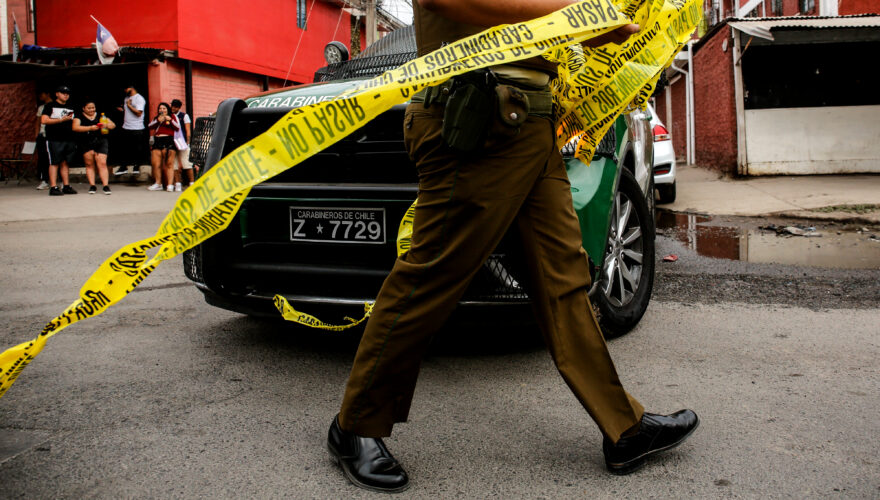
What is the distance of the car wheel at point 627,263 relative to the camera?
3465 mm

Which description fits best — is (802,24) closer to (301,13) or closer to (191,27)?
(191,27)

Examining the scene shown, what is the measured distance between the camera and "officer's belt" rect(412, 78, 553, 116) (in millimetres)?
2012

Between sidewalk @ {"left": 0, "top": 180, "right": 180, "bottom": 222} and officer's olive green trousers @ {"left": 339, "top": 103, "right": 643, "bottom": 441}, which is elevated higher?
sidewalk @ {"left": 0, "top": 180, "right": 180, "bottom": 222}

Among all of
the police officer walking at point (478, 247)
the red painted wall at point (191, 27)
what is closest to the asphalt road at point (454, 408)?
the police officer walking at point (478, 247)

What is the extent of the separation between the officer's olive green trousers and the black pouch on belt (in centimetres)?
6

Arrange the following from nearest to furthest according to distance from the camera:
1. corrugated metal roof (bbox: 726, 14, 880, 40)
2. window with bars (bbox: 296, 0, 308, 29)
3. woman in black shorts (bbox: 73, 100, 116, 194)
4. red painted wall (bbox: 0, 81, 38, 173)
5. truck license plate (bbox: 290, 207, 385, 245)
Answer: truck license plate (bbox: 290, 207, 385, 245) < corrugated metal roof (bbox: 726, 14, 880, 40) < woman in black shorts (bbox: 73, 100, 116, 194) < red painted wall (bbox: 0, 81, 38, 173) < window with bars (bbox: 296, 0, 308, 29)

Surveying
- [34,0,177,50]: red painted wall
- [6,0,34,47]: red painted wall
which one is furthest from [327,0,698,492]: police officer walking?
[6,0,34,47]: red painted wall

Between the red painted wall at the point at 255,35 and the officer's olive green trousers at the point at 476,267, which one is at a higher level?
the red painted wall at the point at 255,35

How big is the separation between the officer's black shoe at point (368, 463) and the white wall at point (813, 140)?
1339cm

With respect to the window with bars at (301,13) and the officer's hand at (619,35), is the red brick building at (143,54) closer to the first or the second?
the window with bars at (301,13)

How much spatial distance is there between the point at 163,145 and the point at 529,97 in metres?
12.6

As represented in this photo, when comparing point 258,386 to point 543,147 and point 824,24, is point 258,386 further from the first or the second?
point 824,24

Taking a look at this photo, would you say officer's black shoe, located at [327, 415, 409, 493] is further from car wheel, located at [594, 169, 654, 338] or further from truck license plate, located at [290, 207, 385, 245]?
car wheel, located at [594, 169, 654, 338]

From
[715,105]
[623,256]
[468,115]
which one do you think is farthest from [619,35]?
[715,105]
